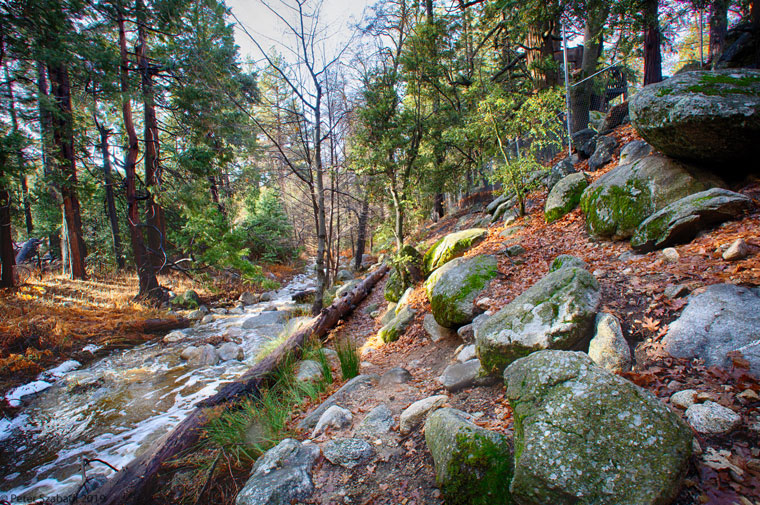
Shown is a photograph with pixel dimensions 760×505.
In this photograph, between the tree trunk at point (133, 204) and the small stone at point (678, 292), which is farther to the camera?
the tree trunk at point (133, 204)

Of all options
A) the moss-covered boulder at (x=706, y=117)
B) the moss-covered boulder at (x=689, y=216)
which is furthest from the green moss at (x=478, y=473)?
the moss-covered boulder at (x=706, y=117)

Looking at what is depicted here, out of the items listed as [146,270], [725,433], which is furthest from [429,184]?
[725,433]

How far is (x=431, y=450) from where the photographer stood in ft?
6.93

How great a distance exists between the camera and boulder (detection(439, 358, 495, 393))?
283 centimetres

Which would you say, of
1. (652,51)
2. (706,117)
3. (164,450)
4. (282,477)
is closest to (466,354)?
(282,477)

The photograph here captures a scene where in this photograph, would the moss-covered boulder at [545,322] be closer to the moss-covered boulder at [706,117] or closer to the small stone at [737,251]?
the small stone at [737,251]

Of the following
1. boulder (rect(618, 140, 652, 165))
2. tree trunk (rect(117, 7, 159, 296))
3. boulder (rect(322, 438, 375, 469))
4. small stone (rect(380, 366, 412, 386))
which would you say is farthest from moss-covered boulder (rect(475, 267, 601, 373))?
tree trunk (rect(117, 7, 159, 296))

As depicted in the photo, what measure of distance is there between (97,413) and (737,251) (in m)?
7.62

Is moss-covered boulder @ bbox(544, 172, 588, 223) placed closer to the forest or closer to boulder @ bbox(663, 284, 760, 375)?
the forest

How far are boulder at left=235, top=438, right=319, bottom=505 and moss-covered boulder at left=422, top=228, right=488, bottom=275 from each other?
444 cm

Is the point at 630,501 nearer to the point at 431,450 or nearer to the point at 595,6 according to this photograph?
the point at 431,450

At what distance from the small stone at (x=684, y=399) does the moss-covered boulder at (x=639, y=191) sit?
277cm

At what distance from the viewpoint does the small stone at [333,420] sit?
9.38 ft

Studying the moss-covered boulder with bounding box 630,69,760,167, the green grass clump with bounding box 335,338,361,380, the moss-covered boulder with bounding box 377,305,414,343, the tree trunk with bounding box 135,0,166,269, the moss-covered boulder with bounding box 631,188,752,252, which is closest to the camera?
the moss-covered boulder with bounding box 631,188,752,252
